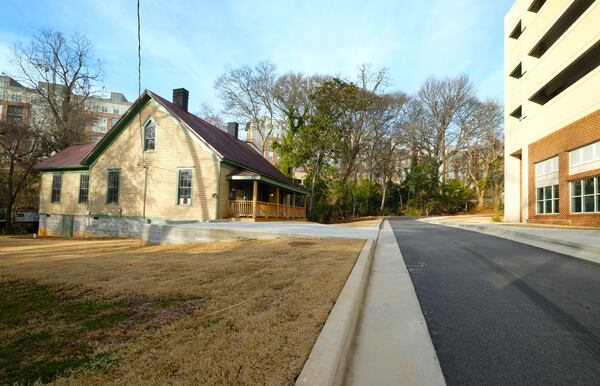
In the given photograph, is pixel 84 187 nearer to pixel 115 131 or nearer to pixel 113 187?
pixel 113 187

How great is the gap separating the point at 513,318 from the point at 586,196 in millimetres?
17201

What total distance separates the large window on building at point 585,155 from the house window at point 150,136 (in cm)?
2285

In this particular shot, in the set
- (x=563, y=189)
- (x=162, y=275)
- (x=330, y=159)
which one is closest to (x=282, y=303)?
(x=162, y=275)

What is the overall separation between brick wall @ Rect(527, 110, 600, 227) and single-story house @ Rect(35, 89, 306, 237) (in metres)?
15.7

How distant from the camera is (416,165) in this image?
1801 inches

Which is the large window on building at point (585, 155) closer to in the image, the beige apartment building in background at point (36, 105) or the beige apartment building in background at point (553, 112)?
the beige apartment building in background at point (553, 112)

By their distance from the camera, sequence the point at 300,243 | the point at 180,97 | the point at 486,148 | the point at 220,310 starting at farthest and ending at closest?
the point at 486,148 < the point at 180,97 < the point at 300,243 < the point at 220,310

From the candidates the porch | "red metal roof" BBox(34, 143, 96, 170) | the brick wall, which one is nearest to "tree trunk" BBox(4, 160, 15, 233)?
"red metal roof" BBox(34, 143, 96, 170)

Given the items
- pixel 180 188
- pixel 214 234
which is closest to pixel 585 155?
pixel 214 234

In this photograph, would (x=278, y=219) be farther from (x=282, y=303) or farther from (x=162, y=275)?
(x=282, y=303)

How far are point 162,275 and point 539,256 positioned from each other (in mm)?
7797

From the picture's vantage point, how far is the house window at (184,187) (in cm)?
2033

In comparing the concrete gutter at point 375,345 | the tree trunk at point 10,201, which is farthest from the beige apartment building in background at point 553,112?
the tree trunk at point 10,201

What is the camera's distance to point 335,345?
8.64ft
